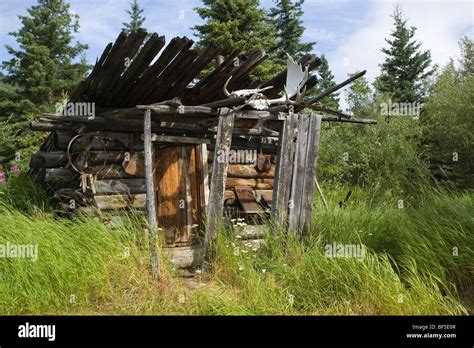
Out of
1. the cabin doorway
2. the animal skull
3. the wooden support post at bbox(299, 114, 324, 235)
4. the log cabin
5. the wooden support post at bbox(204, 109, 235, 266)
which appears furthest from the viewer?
the cabin doorway

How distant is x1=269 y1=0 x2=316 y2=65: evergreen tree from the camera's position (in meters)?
24.8

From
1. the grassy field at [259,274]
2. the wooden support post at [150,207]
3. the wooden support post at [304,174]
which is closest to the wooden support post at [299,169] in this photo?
the wooden support post at [304,174]

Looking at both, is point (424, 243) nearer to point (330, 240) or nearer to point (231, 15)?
point (330, 240)

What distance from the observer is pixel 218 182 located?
691 centimetres

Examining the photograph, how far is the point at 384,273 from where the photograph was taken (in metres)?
5.55

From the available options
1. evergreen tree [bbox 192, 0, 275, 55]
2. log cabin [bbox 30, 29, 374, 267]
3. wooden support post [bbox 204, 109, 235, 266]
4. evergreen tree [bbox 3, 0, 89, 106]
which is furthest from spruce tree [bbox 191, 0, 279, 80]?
wooden support post [bbox 204, 109, 235, 266]

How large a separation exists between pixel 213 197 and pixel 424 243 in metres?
3.31

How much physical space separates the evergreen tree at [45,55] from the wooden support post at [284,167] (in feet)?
52.8

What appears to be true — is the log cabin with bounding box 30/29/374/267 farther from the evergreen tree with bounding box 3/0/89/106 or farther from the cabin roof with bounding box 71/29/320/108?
the evergreen tree with bounding box 3/0/89/106

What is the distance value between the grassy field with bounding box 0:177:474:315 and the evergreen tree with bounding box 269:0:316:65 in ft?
63.8

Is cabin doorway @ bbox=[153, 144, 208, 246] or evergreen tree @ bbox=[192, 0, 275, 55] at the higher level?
evergreen tree @ bbox=[192, 0, 275, 55]

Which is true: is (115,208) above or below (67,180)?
below

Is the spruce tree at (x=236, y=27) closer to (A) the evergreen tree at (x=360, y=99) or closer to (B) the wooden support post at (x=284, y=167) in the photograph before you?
(A) the evergreen tree at (x=360, y=99)
